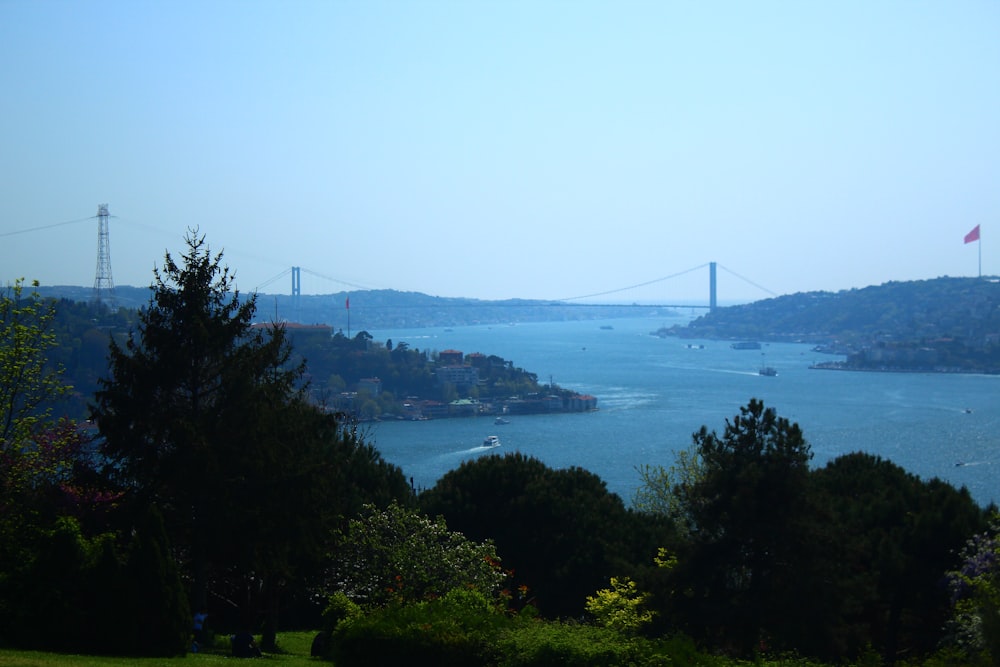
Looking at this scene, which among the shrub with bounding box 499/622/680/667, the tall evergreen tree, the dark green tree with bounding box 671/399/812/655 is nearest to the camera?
the shrub with bounding box 499/622/680/667

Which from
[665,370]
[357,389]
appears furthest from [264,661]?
[665,370]

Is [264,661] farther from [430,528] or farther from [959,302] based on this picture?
[959,302]

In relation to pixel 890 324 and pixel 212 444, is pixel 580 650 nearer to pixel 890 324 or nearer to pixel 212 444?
pixel 212 444

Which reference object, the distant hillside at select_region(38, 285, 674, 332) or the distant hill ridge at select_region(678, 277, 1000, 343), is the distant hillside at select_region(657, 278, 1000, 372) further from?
the distant hillside at select_region(38, 285, 674, 332)

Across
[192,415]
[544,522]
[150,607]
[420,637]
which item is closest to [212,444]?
[192,415]

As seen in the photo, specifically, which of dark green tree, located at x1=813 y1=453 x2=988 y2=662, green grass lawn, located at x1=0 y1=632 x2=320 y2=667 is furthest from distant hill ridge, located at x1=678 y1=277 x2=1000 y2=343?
green grass lawn, located at x1=0 y1=632 x2=320 y2=667

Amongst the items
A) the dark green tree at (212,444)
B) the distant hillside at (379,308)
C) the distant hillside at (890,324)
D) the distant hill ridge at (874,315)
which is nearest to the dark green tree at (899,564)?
the dark green tree at (212,444)

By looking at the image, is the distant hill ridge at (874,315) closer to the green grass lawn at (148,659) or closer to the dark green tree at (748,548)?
the dark green tree at (748,548)
